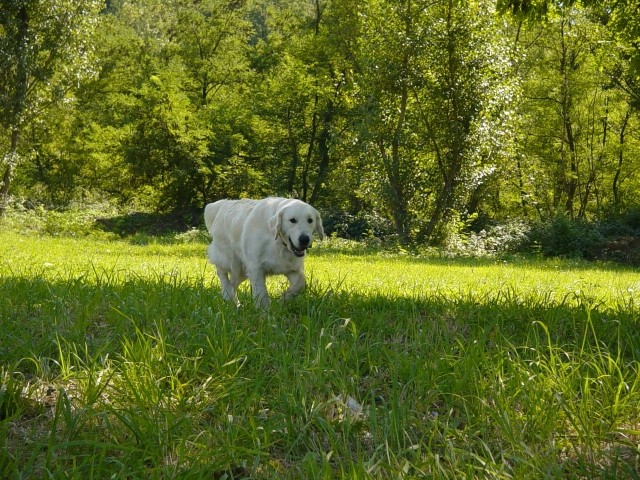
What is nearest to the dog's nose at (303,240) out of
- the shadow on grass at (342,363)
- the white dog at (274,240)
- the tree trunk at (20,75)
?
the white dog at (274,240)

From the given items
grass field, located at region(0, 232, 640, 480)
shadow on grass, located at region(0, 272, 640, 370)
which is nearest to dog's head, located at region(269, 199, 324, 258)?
shadow on grass, located at region(0, 272, 640, 370)

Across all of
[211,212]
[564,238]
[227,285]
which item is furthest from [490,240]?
[227,285]

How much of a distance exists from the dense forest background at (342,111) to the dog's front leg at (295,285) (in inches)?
188

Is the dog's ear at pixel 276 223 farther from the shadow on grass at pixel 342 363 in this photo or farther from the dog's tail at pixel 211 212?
the dog's tail at pixel 211 212

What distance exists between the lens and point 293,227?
5680 millimetres

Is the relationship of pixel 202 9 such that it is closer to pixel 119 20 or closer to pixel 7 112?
pixel 119 20

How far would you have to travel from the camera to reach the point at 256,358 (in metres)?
3.55

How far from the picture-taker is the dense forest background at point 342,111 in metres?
21.3

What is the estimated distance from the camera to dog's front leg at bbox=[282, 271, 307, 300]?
18.0 ft

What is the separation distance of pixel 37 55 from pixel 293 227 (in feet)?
72.5

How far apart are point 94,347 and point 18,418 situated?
0.85 metres

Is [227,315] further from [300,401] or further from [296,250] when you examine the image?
[300,401]

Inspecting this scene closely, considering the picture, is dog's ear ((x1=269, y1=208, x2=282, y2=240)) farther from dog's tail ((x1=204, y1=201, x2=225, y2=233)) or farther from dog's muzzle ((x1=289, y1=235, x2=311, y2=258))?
dog's tail ((x1=204, y1=201, x2=225, y2=233))

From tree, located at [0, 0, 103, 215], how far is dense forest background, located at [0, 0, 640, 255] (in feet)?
0.22
